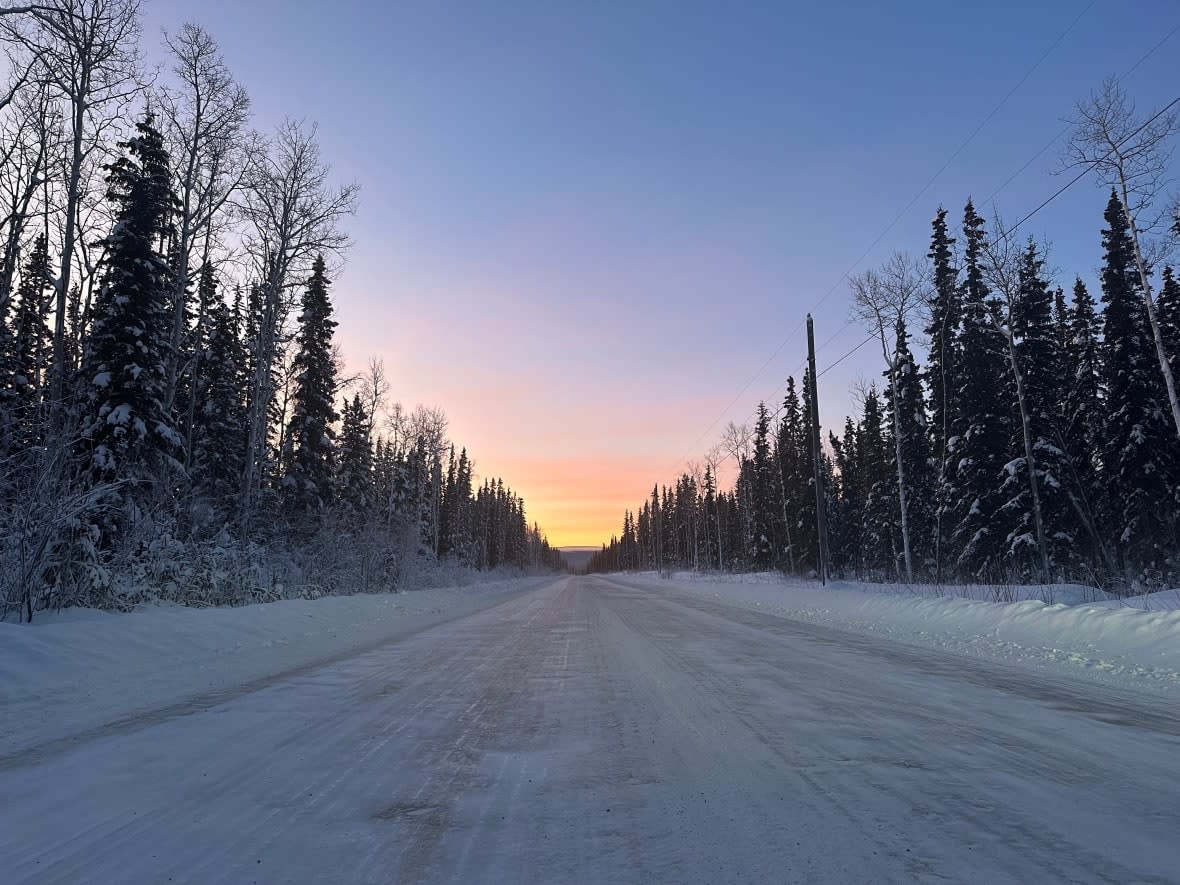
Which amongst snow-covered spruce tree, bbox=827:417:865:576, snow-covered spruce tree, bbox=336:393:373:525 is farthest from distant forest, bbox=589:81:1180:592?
snow-covered spruce tree, bbox=336:393:373:525

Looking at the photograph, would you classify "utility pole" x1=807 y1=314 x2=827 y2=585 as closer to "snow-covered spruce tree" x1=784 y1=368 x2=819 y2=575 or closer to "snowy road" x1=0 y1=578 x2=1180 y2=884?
"snowy road" x1=0 y1=578 x2=1180 y2=884

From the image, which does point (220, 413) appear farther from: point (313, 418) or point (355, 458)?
point (355, 458)

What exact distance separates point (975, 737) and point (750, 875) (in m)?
2.94

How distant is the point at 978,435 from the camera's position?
100 feet

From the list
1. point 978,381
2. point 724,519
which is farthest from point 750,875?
point 724,519

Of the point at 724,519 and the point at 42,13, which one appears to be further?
the point at 724,519

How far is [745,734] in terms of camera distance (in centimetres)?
455

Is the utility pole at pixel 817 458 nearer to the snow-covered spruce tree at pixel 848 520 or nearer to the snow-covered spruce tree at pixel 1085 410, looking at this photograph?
the snow-covered spruce tree at pixel 1085 410

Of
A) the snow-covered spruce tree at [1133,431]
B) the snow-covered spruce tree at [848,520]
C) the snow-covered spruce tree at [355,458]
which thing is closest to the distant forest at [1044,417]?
the snow-covered spruce tree at [1133,431]

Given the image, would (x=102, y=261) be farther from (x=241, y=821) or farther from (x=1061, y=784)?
(x=1061, y=784)

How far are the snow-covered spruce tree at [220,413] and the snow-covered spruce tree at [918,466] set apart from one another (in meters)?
38.3

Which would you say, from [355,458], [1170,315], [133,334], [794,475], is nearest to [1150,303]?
[1170,315]

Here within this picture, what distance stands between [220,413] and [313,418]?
4408mm

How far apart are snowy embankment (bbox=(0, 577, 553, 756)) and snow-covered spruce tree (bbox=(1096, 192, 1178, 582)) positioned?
32176 mm
